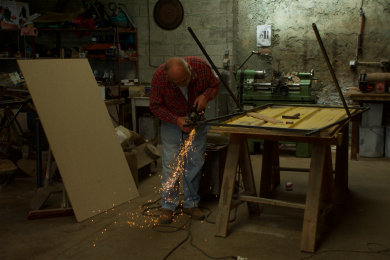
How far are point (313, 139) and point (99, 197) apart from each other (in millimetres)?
1749

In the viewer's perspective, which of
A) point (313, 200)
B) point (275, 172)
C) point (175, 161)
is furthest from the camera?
point (275, 172)

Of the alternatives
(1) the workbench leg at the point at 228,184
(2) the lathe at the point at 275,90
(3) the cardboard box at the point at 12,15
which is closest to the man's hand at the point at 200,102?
(1) the workbench leg at the point at 228,184

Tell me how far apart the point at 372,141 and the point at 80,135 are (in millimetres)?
3580

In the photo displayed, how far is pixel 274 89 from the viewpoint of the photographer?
472 centimetres

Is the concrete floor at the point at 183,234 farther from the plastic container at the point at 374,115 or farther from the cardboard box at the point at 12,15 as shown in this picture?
the cardboard box at the point at 12,15

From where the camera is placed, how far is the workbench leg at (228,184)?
2.49m

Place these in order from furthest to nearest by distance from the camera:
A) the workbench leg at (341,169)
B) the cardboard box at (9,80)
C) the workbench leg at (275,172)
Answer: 1. the cardboard box at (9,80)
2. the workbench leg at (275,172)
3. the workbench leg at (341,169)

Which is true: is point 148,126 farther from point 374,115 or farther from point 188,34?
point 374,115

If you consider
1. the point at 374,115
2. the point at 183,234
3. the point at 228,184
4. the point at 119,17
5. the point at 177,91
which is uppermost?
the point at 119,17

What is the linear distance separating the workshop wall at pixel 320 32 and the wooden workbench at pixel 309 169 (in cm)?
230

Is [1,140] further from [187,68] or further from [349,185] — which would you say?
[349,185]

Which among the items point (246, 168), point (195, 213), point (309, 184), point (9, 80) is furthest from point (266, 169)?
point (9, 80)

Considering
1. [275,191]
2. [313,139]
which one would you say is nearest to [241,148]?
[313,139]

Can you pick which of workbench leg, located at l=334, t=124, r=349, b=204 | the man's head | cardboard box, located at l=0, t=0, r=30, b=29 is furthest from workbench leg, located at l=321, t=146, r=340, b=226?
cardboard box, located at l=0, t=0, r=30, b=29
